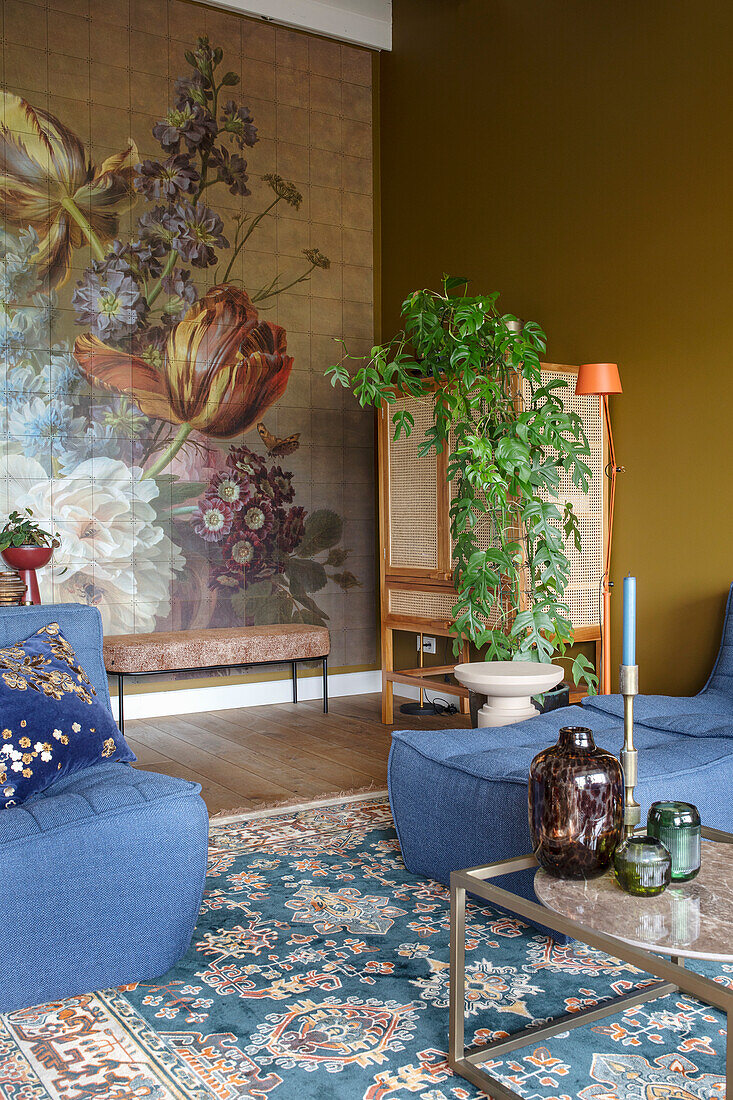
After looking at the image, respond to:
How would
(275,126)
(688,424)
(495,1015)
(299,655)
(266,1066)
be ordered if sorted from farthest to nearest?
(275,126)
(299,655)
(688,424)
(495,1015)
(266,1066)

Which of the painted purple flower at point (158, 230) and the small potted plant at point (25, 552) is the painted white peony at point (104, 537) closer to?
the painted purple flower at point (158, 230)

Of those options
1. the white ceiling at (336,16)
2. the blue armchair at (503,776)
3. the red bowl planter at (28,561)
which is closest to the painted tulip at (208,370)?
the white ceiling at (336,16)

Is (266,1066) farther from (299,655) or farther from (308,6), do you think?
(308,6)

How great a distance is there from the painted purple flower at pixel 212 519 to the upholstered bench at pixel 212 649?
550 mm

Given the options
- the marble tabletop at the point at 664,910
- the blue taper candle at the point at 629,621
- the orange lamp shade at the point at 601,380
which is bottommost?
the marble tabletop at the point at 664,910

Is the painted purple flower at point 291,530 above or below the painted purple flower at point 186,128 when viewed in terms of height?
below

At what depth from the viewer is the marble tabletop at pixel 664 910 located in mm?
1464

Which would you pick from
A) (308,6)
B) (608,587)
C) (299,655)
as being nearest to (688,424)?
(608,587)

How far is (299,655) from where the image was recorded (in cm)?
541

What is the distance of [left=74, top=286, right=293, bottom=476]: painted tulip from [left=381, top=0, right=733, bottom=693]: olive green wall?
1.27 meters

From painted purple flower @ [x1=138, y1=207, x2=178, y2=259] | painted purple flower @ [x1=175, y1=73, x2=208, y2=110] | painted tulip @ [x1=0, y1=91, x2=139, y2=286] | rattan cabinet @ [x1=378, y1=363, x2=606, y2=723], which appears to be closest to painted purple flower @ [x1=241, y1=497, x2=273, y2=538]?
rattan cabinet @ [x1=378, y1=363, x2=606, y2=723]

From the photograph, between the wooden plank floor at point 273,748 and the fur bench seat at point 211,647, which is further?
the fur bench seat at point 211,647

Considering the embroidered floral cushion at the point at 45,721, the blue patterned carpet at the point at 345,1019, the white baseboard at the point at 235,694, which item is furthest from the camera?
the white baseboard at the point at 235,694

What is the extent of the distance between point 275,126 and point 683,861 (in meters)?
5.27
